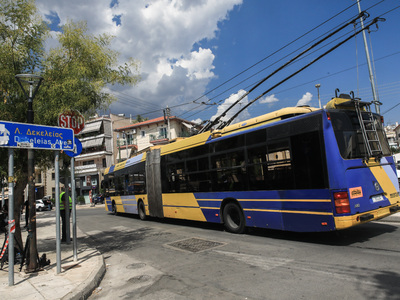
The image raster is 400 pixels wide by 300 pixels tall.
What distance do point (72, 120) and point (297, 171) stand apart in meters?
5.69

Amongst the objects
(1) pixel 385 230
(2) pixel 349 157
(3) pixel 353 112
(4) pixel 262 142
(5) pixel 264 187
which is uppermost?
(3) pixel 353 112

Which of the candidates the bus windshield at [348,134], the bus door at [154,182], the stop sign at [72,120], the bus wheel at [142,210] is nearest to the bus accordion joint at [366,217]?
the bus windshield at [348,134]

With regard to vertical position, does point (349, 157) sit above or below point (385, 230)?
above

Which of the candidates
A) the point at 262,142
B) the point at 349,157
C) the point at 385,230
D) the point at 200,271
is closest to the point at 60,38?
the point at 262,142

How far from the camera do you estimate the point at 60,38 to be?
6.84 metres

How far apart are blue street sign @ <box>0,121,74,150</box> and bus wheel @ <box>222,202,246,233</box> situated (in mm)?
4976

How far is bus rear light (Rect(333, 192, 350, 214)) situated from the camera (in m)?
5.88

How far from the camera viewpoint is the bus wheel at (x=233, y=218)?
332 inches

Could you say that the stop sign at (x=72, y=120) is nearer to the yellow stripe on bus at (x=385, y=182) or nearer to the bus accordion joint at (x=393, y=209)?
the yellow stripe on bus at (x=385, y=182)

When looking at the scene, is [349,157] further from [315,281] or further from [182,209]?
[182,209]

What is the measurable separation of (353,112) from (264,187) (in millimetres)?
2956

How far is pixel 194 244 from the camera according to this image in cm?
767

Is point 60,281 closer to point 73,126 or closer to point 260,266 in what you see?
point 73,126

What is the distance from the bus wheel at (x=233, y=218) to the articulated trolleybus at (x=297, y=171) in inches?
1.2
